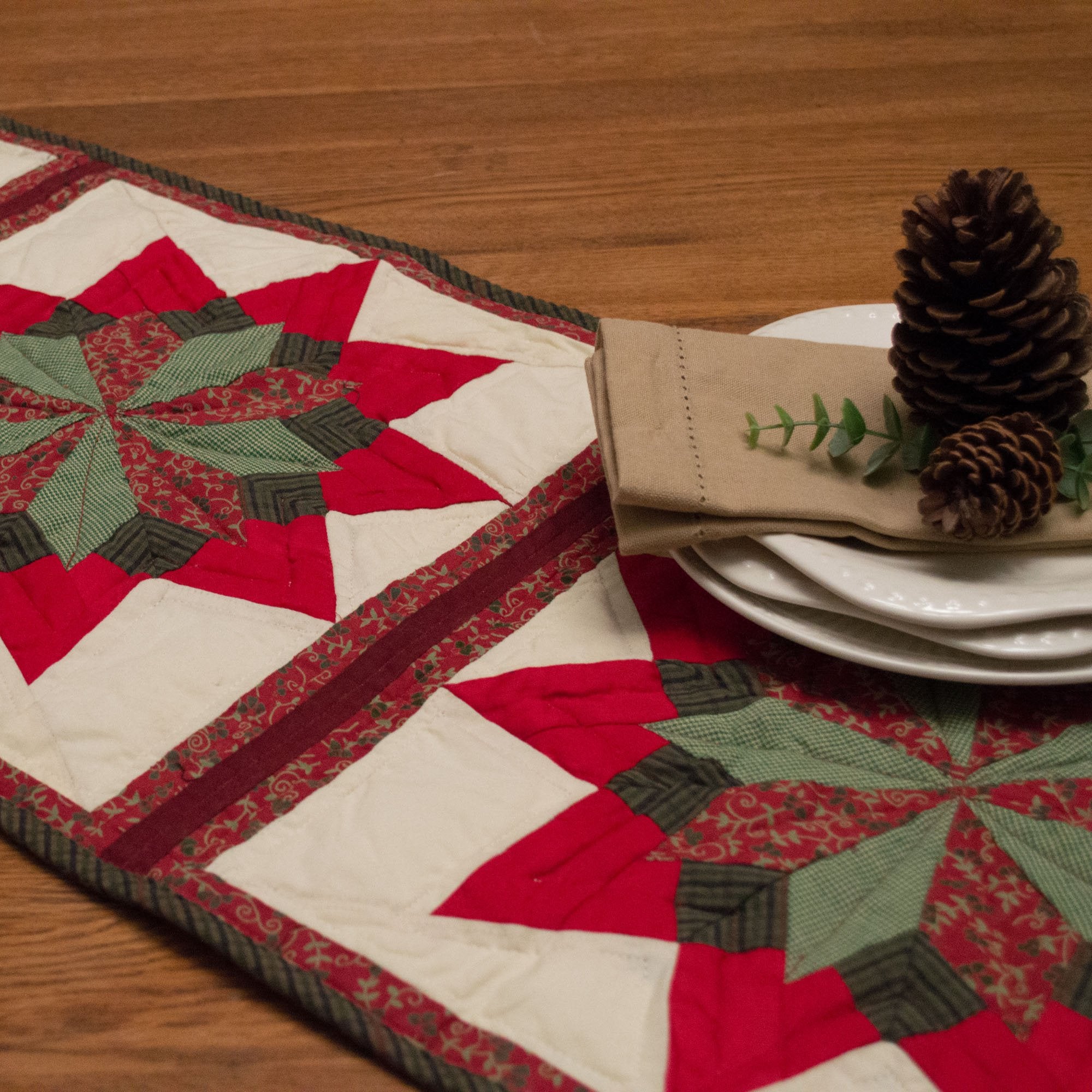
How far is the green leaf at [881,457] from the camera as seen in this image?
519 mm

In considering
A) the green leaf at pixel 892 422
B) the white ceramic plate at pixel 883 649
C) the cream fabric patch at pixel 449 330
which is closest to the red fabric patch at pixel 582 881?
the white ceramic plate at pixel 883 649

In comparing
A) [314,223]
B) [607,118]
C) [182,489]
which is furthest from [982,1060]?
[607,118]

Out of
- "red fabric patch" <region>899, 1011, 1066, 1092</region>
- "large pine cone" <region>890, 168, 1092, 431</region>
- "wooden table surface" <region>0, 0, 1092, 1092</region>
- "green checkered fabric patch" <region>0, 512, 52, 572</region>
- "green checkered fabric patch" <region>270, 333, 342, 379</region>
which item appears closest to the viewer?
"red fabric patch" <region>899, 1011, 1066, 1092</region>

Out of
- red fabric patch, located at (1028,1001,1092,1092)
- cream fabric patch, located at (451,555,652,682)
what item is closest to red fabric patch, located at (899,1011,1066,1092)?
red fabric patch, located at (1028,1001,1092,1092)

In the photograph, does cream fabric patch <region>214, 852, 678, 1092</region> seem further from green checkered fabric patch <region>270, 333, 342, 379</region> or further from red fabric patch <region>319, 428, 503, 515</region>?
green checkered fabric patch <region>270, 333, 342, 379</region>

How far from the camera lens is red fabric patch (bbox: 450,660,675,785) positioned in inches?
20.0

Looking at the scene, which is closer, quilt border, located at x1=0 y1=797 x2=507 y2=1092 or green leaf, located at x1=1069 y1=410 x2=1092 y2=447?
quilt border, located at x1=0 y1=797 x2=507 y2=1092

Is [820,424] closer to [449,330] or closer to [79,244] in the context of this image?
[449,330]

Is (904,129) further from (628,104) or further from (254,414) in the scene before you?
(254,414)

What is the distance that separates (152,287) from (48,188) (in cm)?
18

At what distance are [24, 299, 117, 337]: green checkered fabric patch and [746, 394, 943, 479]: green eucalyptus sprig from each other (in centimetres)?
45

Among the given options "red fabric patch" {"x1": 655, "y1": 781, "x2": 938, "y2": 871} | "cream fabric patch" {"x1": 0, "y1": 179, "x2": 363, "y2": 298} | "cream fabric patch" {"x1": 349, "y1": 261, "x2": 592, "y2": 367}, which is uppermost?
"cream fabric patch" {"x1": 0, "y1": 179, "x2": 363, "y2": 298}

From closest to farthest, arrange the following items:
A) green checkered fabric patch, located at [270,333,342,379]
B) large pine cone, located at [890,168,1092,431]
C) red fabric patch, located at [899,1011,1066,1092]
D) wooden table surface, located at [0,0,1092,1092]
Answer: red fabric patch, located at [899,1011,1066,1092]
large pine cone, located at [890,168,1092,431]
green checkered fabric patch, located at [270,333,342,379]
wooden table surface, located at [0,0,1092,1092]

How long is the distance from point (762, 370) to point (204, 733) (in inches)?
12.6
